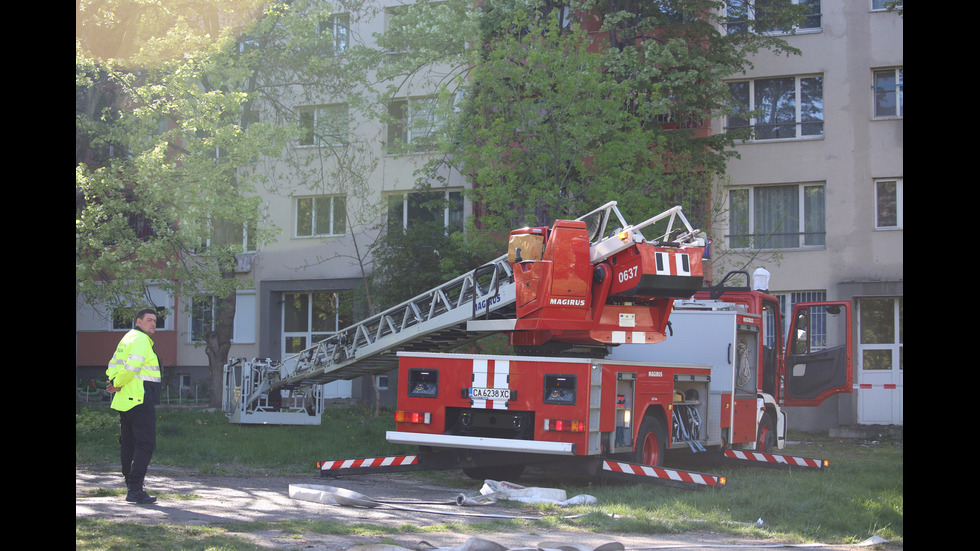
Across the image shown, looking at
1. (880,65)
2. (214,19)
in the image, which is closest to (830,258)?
(880,65)

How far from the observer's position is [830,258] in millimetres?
23562

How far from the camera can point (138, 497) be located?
9.51m

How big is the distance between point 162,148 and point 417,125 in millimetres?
7447

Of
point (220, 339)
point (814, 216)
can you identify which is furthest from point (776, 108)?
point (220, 339)

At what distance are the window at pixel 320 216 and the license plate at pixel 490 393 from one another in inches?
630

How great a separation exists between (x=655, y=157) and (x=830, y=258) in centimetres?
754

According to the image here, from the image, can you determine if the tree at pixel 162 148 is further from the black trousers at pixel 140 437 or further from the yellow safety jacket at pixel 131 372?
the black trousers at pixel 140 437

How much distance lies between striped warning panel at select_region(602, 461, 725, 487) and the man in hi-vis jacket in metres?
4.77

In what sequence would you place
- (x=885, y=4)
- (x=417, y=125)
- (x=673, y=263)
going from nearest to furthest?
(x=673, y=263), (x=417, y=125), (x=885, y=4)

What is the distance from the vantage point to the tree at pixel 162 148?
15539 millimetres

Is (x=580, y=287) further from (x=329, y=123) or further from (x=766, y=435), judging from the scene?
(x=329, y=123)

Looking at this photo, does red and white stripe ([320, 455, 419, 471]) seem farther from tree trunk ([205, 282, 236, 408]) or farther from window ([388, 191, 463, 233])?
window ([388, 191, 463, 233])

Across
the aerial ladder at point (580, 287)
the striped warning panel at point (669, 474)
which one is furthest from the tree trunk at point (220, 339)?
the striped warning panel at point (669, 474)
